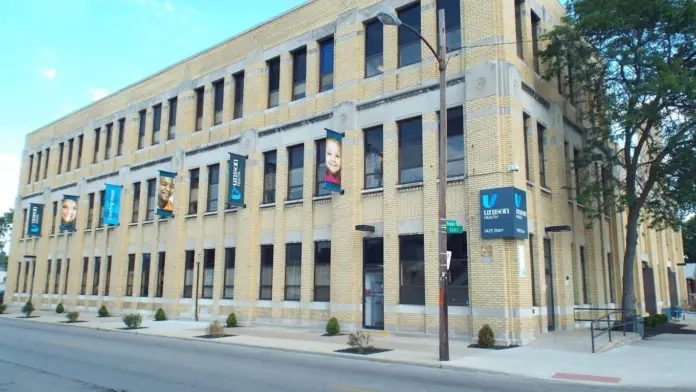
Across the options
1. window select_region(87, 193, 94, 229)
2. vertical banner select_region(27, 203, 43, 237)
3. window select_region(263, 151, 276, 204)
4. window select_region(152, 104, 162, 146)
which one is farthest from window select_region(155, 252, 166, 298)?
vertical banner select_region(27, 203, 43, 237)

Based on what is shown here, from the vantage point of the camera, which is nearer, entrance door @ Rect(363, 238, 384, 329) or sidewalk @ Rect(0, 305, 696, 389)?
sidewalk @ Rect(0, 305, 696, 389)

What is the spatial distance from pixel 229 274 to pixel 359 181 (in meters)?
8.82

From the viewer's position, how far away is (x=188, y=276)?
27.9 metres

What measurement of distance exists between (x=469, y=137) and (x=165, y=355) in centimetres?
1178

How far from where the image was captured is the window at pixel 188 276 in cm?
2755

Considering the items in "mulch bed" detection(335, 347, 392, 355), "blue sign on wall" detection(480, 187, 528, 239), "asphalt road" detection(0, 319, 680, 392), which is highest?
"blue sign on wall" detection(480, 187, 528, 239)

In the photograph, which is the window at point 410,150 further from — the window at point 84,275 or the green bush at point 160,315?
the window at point 84,275

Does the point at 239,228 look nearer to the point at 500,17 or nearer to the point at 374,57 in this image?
the point at 374,57

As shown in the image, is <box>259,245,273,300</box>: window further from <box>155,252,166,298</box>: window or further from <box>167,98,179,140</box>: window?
<box>167,98,179,140</box>: window

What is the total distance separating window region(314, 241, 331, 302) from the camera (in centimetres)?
2198

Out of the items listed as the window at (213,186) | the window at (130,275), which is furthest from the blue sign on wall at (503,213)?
the window at (130,275)

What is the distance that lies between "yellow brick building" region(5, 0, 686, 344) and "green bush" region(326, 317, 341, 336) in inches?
31.4

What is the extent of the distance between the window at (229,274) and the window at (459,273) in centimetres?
1172

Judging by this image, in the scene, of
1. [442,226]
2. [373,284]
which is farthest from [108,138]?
[442,226]
